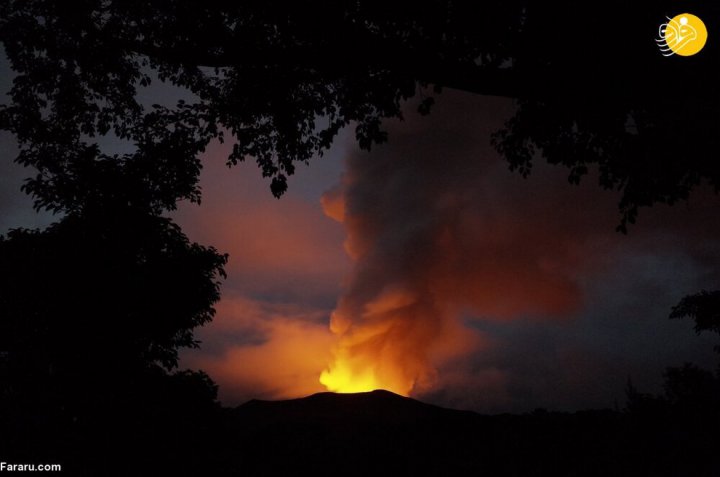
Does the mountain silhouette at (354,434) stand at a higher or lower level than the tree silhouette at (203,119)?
lower

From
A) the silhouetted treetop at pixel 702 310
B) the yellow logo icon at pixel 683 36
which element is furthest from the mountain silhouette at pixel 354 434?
the yellow logo icon at pixel 683 36

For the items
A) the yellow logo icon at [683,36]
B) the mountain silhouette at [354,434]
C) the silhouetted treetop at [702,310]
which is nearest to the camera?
the yellow logo icon at [683,36]

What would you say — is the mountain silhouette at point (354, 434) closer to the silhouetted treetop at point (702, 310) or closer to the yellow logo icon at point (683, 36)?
the silhouetted treetop at point (702, 310)

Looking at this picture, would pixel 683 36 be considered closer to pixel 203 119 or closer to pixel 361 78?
pixel 361 78

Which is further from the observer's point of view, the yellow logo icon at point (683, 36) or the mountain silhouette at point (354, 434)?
the mountain silhouette at point (354, 434)

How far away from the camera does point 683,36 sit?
16.0ft

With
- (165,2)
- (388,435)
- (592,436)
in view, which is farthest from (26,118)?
(388,435)

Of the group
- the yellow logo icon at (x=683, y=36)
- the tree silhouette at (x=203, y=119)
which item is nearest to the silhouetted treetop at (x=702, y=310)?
the tree silhouette at (x=203, y=119)

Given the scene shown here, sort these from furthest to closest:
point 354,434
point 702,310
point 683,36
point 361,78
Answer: point 354,434, point 702,310, point 361,78, point 683,36

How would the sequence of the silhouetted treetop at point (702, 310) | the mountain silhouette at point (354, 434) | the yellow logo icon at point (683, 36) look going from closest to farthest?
the yellow logo icon at point (683, 36) < the silhouetted treetop at point (702, 310) < the mountain silhouette at point (354, 434)

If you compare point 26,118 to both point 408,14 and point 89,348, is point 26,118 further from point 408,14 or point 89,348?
point 408,14

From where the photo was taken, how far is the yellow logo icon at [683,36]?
479cm

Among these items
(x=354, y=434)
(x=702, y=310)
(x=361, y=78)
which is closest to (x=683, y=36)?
(x=361, y=78)

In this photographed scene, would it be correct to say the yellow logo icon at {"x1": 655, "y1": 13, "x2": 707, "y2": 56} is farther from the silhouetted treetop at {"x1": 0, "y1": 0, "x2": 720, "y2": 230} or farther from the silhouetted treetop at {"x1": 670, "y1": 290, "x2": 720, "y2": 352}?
the silhouetted treetop at {"x1": 670, "y1": 290, "x2": 720, "y2": 352}
